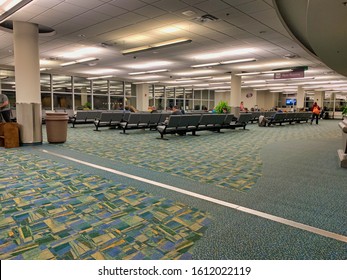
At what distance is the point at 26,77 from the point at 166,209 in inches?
248

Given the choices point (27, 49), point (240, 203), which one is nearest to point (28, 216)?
point (240, 203)

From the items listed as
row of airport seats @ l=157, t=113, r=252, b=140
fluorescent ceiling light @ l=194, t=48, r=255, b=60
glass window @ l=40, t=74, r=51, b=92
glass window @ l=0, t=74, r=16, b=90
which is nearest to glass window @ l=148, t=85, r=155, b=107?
glass window @ l=40, t=74, r=51, b=92

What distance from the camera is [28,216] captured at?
2727 millimetres

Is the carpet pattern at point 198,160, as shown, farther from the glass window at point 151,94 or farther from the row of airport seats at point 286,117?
the glass window at point 151,94

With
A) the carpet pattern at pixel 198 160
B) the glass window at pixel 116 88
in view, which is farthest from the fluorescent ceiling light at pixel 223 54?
the glass window at pixel 116 88

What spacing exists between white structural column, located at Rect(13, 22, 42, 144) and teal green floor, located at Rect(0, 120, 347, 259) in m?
1.96

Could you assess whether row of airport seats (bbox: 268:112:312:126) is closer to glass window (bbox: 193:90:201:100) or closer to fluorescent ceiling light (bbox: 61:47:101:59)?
fluorescent ceiling light (bbox: 61:47:101:59)

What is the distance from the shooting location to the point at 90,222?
262 centimetres

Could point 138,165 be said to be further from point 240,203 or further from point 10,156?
point 10,156

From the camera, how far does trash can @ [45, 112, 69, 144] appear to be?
299 inches

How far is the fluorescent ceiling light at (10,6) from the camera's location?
17.4 ft

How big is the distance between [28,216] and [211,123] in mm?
9070

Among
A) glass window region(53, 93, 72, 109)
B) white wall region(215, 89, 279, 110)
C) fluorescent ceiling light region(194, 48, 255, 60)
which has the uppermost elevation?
fluorescent ceiling light region(194, 48, 255, 60)

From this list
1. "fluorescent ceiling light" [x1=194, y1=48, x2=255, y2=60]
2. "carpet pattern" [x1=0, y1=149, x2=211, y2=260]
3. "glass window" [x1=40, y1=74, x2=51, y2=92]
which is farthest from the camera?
"glass window" [x1=40, y1=74, x2=51, y2=92]
